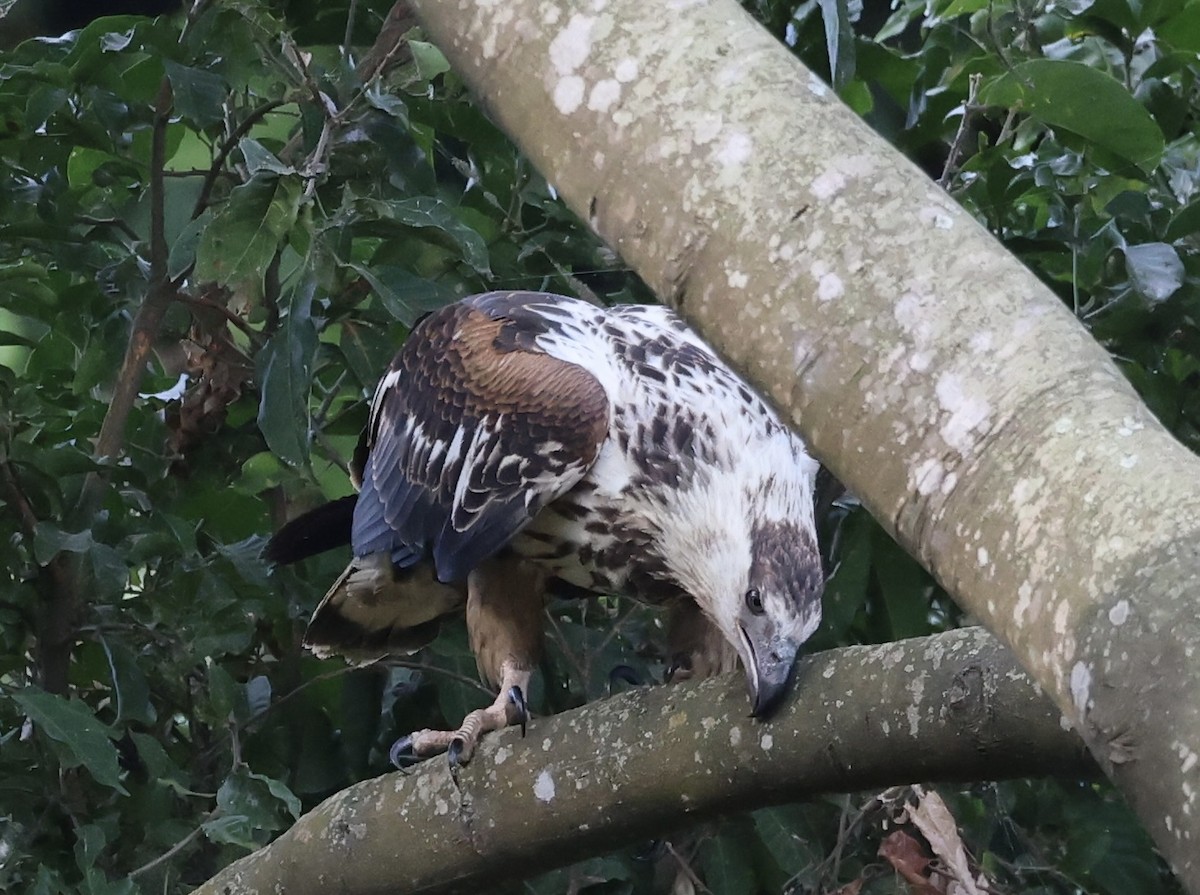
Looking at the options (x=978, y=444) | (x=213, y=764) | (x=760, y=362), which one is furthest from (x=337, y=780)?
(x=978, y=444)

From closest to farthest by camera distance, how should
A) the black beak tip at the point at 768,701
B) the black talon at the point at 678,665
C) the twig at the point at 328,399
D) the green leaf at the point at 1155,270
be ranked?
the black beak tip at the point at 768,701 < the green leaf at the point at 1155,270 < the black talon at the point at 678,665 < the twig at the point at 328,399

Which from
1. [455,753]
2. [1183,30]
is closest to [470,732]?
[455,753]

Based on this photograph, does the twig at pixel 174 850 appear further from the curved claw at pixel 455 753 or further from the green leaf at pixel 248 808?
the curved claw at pixel 455 753

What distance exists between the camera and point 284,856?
2.13m

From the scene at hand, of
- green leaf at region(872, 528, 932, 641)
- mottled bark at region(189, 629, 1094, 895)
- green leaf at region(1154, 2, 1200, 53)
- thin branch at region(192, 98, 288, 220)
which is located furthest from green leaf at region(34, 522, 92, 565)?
green leaf at region(1154, 2, 1200, 53)

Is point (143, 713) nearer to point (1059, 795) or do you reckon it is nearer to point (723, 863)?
point (723, 863)

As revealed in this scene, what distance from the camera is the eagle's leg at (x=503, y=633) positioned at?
2348 millimetres

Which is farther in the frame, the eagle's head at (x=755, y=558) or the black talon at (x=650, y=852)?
the black talon at (x=650, y=852)

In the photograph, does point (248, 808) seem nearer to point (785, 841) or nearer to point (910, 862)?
point (785, 841)

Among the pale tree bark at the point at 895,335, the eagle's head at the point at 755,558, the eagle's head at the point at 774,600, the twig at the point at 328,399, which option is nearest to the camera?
the pale tree bark at the point at 895,335

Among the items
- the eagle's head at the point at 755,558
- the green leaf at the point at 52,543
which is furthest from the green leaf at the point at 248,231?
the eagle's head at the point at 755,558

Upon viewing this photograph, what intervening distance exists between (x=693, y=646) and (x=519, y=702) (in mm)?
322

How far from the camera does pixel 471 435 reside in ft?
8.14

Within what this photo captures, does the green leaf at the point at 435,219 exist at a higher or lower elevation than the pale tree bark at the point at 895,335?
lower
